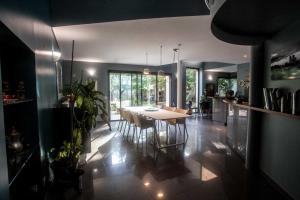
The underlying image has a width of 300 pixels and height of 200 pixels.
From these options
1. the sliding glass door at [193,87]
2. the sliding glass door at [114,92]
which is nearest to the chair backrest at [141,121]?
the sliding glass door at [114,92]

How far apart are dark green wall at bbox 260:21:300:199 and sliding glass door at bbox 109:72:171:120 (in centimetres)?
525

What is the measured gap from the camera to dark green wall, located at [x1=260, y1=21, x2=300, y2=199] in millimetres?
2062

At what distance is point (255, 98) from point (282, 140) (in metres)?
0.78

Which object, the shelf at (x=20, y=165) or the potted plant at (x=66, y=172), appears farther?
the potted plant at (x=66, y=172)

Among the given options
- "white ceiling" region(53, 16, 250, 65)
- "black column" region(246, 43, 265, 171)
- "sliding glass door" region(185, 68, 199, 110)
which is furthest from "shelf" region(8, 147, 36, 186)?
"sliding glass door" region(185, 68, 199, 110)

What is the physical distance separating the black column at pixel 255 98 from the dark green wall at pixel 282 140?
9 centimetres

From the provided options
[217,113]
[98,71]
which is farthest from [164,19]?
[217,113]

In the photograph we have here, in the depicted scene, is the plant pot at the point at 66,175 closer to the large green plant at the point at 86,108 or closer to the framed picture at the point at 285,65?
the large green plant at the point at 86,108

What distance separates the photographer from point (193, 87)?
9195 mm

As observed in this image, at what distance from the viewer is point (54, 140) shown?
3.07m

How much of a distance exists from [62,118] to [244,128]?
11.5ft

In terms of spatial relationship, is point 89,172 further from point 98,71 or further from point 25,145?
point 98,71

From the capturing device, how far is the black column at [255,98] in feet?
9.17

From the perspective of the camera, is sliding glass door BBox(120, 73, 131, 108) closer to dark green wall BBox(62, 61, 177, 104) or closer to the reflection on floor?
dark green wall BBox(62, 61, 177, 104)
